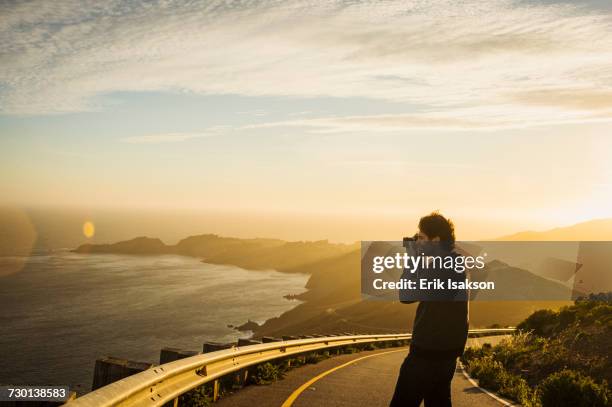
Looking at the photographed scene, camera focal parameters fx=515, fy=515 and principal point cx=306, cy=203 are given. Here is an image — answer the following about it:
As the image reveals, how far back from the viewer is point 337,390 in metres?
9.37

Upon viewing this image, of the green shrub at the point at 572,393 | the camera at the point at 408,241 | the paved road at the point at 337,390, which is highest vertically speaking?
the camera at the point at 408,241

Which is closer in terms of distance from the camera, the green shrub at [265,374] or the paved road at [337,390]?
the paved road at [337,390]

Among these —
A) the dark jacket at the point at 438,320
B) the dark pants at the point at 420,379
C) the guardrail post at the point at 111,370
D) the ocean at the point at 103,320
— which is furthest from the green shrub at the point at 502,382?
the ocean at the point at 103,320

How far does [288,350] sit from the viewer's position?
11.4 metres

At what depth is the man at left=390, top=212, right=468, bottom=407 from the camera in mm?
4203

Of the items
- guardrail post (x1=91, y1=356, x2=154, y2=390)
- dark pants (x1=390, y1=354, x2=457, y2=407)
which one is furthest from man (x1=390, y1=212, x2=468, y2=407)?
guardrail post (x1=91, y1=356, x2=154, y2=390)

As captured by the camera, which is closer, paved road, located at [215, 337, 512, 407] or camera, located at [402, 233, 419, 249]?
camera, located at [402, 233, 419, 249]

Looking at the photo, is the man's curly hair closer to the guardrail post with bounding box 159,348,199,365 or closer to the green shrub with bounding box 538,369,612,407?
the guardrail post with bounding box 159,348,199,365

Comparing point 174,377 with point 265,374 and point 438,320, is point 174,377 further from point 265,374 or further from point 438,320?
point 265,374

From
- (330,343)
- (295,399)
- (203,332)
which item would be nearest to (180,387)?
(295,399)

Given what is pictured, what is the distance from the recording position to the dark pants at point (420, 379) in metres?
4.21

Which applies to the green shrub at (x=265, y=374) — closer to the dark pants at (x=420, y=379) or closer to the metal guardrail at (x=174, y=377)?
the metal guardrail at (x=174, y=377)

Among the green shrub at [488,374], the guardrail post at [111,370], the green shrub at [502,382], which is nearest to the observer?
the guardrail post at [111,370]

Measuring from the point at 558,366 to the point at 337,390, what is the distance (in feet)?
23.6
